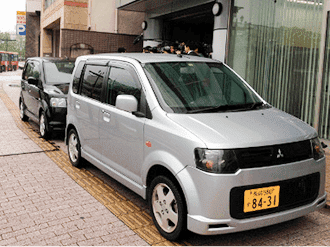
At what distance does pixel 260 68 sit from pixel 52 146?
5.43m

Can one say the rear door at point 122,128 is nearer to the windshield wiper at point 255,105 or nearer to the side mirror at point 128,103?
the side mirror at point 128,103

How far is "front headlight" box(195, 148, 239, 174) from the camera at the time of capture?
10.8ft

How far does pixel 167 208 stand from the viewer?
12.2 ft

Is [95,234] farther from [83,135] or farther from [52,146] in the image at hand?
[52,146]

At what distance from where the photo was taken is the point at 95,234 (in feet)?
12.8

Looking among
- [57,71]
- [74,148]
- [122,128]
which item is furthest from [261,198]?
[57,71]

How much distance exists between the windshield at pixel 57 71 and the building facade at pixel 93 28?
35.7 ft

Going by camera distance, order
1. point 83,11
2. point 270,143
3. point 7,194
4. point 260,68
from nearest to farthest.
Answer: point 270,143
point 7,194
point 260,68
point 83,11

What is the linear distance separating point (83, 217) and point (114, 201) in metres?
0.61

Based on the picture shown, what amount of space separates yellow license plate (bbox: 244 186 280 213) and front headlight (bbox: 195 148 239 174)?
27 centimetres

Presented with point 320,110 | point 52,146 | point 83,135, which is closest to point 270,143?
point 83,135

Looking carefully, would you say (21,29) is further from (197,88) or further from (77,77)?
(197,88)

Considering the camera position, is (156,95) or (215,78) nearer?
(156,95)

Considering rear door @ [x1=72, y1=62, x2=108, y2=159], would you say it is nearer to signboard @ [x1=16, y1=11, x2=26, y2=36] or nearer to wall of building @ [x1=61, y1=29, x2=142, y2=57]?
wall of building @ [x1=61, y1=29, x2=142, y2=57]
